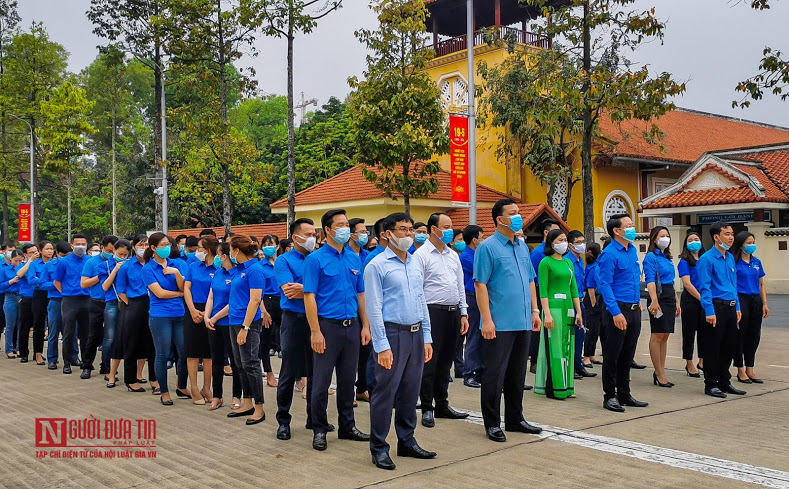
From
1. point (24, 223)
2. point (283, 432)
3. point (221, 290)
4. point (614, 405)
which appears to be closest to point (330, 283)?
point (283, 432)

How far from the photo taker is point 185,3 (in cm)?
1991

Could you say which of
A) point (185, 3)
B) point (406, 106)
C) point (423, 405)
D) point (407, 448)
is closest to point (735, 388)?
point (423, 405)

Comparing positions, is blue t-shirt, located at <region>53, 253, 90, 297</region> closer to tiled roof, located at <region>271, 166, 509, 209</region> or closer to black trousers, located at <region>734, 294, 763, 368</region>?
black trousers, located at <region>734, 294, 763, 368</region>

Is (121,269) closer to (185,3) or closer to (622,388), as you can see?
(622,388)

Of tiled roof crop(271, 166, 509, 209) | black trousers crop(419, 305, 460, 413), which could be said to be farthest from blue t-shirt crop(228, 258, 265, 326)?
tiled roof crop(271, 166, 509, 209)

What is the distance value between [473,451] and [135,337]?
5.10 m

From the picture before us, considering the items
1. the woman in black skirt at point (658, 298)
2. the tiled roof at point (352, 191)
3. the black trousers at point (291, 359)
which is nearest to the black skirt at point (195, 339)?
the black trousers at point (291, 359)

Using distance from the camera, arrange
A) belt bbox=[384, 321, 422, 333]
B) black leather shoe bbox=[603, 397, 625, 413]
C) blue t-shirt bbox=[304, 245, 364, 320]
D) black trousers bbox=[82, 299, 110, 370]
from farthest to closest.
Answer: black trousers bbox=[82, 299, 110, 370], black leather shoe bbox=[603, 397, 625, 413], blue t-shirt bbox=[304, 245, 364, 320], belt bbox=[384, 321, 422, 333]

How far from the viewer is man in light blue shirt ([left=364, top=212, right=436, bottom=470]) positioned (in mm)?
5945

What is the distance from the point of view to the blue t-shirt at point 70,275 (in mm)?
11430

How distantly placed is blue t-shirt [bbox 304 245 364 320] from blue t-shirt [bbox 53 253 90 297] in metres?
6.31

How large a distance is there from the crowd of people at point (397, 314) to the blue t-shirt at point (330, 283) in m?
0.01

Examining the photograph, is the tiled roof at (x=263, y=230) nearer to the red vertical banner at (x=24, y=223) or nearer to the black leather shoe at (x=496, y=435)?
the red vertical banner at (x=24, y=223)

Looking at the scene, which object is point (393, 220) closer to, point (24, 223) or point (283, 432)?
point (283, 432)
